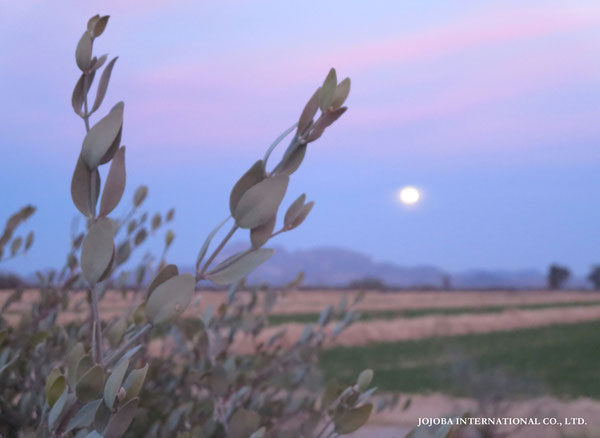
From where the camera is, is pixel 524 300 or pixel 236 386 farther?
pixel 524 300

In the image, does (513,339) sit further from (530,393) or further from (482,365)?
(530,393)

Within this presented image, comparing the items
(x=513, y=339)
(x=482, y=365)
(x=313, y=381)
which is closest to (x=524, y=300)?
(x=513, y=339)

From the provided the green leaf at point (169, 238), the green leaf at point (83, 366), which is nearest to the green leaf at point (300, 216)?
the green leaf at point (83, 366)

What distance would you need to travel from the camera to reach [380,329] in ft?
68.0

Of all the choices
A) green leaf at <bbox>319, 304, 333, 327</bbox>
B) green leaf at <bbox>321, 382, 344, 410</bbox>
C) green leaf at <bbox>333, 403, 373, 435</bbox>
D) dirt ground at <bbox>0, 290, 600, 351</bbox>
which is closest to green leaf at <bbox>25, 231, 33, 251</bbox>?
green leaf at <bbox>319, 304, 333, 327</bbox>

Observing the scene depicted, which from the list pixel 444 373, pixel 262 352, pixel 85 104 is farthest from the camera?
pixel 444 373

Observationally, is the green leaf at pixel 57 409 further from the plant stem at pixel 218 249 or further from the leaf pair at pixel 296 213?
the leaf pair at pixel 296 213

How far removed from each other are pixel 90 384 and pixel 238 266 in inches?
10.6

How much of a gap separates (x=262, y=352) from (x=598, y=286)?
68.7 metres

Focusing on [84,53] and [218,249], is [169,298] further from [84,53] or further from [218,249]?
[84,53]

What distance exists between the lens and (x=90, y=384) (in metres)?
1.04

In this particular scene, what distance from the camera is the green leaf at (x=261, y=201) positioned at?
108cm

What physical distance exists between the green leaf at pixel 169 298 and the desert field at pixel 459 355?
1272 millimetres

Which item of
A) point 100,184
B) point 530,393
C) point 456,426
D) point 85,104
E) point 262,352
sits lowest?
point 530,393
